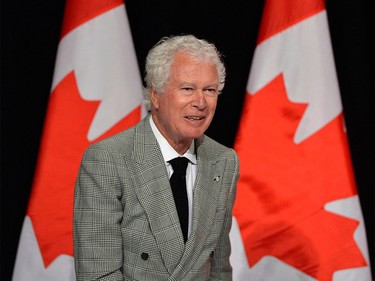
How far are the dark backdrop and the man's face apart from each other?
1.12 meters

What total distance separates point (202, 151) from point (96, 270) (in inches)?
16.7

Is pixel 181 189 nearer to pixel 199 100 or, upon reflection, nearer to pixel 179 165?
pixel 179 165

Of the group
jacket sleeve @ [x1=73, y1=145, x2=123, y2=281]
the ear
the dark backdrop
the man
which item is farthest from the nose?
the dark backdrop

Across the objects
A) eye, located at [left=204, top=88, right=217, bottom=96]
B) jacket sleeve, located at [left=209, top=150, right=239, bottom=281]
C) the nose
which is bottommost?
jacket sleeve, located at [left=209, top=150, right=239, bottom=281]

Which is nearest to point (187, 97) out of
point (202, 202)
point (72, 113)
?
point (202, 202)

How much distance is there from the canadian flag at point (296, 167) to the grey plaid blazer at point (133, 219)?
0.84 m

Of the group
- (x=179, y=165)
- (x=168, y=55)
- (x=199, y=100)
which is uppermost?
(x=168, y=55)

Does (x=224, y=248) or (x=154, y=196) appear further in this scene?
(x=224, y=248)

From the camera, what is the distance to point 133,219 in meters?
1.53

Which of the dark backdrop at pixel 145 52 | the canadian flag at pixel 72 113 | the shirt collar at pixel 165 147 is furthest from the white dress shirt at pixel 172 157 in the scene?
the dark backdrop at pixel 145 52

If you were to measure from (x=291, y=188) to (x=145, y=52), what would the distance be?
83cm

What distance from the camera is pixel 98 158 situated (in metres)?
1.51

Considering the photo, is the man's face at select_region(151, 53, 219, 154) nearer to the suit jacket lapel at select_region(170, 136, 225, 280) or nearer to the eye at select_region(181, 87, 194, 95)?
the eye at select_region(181, 87, 194, 95)

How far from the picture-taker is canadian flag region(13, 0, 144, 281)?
7.72ft
